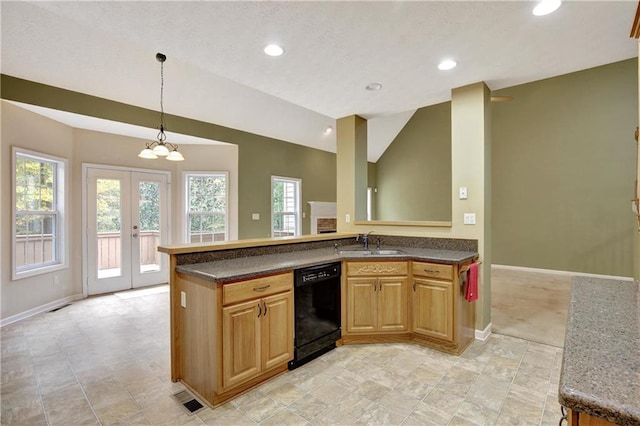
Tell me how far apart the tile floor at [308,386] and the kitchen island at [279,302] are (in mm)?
159

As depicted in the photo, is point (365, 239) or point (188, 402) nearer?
point (188, 402)

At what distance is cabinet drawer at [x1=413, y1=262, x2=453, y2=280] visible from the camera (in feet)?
9.21

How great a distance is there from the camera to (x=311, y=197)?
7.36 meters

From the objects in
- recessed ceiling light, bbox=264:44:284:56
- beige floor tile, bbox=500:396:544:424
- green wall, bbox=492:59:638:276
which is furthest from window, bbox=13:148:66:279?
green wall, bbox=492:59:638:276

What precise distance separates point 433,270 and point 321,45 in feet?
7.10

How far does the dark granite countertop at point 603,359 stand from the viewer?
2.11 ft

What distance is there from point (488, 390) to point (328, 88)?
9.89ft

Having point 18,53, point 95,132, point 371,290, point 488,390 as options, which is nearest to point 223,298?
point 371,290

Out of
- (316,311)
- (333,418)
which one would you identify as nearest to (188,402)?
(333,418)

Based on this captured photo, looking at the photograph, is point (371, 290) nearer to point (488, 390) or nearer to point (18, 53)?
point (488, 390)

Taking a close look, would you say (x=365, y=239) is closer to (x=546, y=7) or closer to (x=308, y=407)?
(x=308, y=407)

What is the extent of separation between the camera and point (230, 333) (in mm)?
2092

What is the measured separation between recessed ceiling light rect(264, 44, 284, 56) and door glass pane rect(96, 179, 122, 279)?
397 cm

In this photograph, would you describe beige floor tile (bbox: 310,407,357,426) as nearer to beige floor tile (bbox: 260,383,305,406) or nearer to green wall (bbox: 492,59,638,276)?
beige floor tile (bbox: 260,383,305,406)
